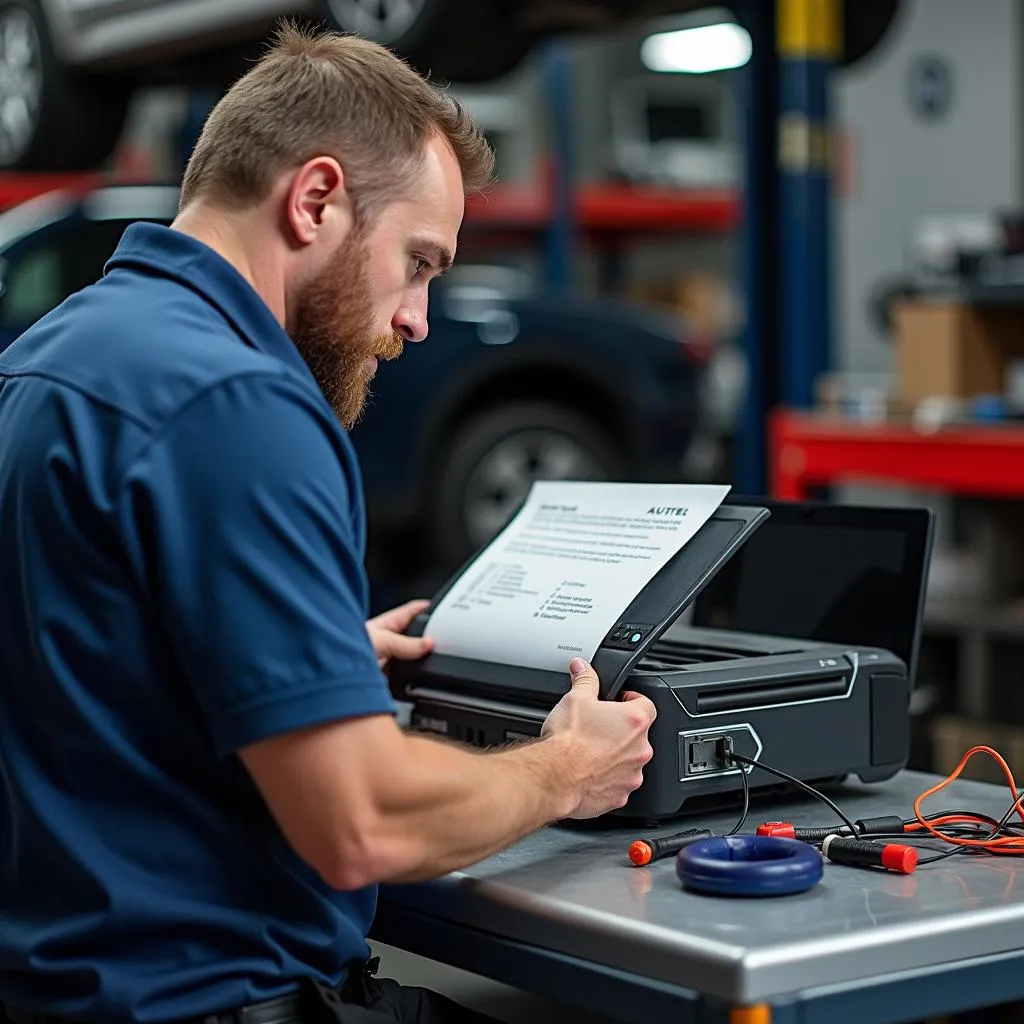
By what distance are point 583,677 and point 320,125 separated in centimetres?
52

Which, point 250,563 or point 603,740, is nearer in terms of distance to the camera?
point 250,563

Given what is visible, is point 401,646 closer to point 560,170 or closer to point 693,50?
point 560,170

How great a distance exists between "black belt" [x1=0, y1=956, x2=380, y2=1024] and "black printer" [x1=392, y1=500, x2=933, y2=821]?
0.30 m

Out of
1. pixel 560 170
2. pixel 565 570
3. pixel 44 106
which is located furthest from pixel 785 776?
pixel 560 170

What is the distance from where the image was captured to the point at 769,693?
63.1 inches

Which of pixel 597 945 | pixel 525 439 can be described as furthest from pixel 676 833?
pixel 525 439

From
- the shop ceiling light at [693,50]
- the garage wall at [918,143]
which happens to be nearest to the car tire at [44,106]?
the garage wall at [918,143]

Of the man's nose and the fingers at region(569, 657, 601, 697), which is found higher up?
the man's nose

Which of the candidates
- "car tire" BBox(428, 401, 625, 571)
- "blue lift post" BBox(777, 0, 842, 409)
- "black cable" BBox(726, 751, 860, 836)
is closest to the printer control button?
"black cable" BBox(726, 751, 860, 836)

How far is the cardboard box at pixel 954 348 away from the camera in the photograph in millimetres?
4477

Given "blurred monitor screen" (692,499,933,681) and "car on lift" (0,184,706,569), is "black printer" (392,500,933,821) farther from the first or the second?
"car on lift" (0,184,706,569)

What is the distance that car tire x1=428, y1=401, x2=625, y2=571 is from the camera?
6.12 metres

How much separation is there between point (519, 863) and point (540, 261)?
1013 centimetres

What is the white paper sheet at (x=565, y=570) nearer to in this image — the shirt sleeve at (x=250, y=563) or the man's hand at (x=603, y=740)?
the man's hand at (x=603, y=740)
